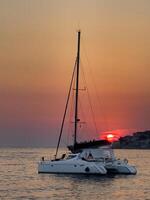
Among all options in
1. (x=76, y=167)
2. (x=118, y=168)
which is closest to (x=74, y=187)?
(x=76, y=167)

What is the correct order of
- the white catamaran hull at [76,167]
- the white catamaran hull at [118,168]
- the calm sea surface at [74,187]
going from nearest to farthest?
the calm sea surface at [74,187]
the white catamaran hull at [76,167]
the white catamaran hull at [118,168]

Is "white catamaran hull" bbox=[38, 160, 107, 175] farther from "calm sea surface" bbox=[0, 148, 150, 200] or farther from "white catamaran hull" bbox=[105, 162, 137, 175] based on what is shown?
"white catamaran hull" bbox=[105, 162, 137, 175]

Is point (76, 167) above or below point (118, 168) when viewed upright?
below

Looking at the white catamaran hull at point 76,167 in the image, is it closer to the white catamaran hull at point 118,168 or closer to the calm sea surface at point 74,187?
the calm sea surface at point 74,187

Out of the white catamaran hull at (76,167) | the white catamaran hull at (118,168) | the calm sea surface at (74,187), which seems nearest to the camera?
the calm sea surface at (74,187)

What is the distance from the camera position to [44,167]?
70.4m

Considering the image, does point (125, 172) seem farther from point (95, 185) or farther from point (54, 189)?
point (54, 189)

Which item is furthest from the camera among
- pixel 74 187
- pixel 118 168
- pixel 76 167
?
pixel 118 168

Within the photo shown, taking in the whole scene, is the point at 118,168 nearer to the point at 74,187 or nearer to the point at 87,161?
the point at 87,161

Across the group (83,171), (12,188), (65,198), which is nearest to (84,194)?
(65,198)

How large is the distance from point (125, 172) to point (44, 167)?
856 cm

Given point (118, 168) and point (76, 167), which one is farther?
point (118, 168)

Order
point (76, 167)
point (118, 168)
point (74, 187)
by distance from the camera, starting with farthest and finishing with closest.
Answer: point (118, 168)
point (76, 167)
point (74, 187)

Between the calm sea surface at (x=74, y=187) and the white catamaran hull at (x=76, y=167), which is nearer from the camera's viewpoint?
the calm sea surface at (x=74, y=187)
